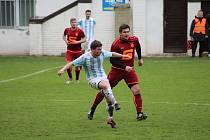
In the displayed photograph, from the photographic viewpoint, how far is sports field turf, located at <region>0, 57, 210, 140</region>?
10.5 meters

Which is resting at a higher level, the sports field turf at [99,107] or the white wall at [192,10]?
the white wall at [192,10]

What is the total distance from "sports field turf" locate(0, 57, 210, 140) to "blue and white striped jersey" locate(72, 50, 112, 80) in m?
0.88

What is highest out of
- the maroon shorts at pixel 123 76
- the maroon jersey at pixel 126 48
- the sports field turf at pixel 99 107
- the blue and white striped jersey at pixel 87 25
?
the blue and white striped jersey at pixel 87 25

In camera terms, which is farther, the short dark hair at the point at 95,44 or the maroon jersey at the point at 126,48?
the maroon jersey at the point at 126,48

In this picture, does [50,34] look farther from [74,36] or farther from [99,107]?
[99,107]

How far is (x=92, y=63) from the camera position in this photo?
11469 millimetres

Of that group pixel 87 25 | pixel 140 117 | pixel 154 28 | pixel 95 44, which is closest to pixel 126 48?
pixel 95 44

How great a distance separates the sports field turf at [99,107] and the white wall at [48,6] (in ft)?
25.2

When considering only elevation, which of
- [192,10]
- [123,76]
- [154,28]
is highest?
[192,10]

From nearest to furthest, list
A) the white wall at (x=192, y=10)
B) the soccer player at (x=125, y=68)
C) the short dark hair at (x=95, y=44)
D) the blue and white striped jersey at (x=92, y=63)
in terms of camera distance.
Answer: the short dark hair at (x=95, y=44) < the blue and white striped jersey at (x=92, y=63) < the soccer player at (x=125, y=68) < the white wall at (x=192, y=10)

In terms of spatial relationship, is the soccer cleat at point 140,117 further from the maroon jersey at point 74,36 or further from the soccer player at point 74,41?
the maroon jersey at point 74,36

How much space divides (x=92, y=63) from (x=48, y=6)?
19.1 metres

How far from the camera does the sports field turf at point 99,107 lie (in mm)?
10508

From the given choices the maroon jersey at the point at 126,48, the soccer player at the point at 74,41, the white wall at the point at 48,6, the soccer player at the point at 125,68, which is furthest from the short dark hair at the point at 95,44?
the white wall at the point at 48,6
